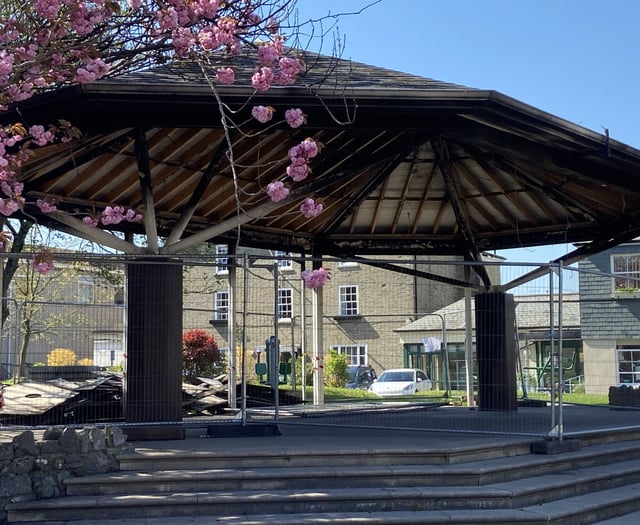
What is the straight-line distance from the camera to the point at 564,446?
9.80 metres

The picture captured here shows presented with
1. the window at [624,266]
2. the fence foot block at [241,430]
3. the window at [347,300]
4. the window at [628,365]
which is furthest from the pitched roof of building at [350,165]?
the window at [347,300]

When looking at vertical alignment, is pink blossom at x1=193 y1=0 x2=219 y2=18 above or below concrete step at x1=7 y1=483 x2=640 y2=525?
above

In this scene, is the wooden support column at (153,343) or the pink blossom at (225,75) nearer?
the pink blossom at (225,75)

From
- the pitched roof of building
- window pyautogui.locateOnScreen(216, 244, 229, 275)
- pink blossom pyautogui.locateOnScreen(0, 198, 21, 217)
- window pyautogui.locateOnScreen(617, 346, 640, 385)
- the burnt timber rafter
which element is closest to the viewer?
pink blossom pyautogui.locateOnScreen(0, 198, 21, 217)

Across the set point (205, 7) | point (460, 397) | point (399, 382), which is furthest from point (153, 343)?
point (399, 382)

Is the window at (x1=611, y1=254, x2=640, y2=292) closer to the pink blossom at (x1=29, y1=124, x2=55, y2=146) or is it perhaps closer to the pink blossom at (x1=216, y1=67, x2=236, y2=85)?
the pink blossom at (x1=216, y1=67, x2=236, y2=85)

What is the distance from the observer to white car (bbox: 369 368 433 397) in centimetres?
2290

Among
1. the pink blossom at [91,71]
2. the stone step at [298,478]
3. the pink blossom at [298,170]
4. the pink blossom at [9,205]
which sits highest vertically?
the pink blossom at [91,71]

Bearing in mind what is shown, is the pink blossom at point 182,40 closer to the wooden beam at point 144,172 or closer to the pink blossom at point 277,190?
the wooden beam at point 144,172

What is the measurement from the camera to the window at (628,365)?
49.7 feet

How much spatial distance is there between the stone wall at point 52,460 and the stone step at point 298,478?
165 millimetres

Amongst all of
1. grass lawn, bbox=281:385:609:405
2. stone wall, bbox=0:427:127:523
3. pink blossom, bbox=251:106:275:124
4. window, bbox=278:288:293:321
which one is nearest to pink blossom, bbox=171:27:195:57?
pink blossom, bbox=251:106:275:124

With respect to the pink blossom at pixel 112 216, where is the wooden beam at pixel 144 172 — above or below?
above

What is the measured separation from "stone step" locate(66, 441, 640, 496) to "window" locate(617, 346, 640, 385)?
699 cm
